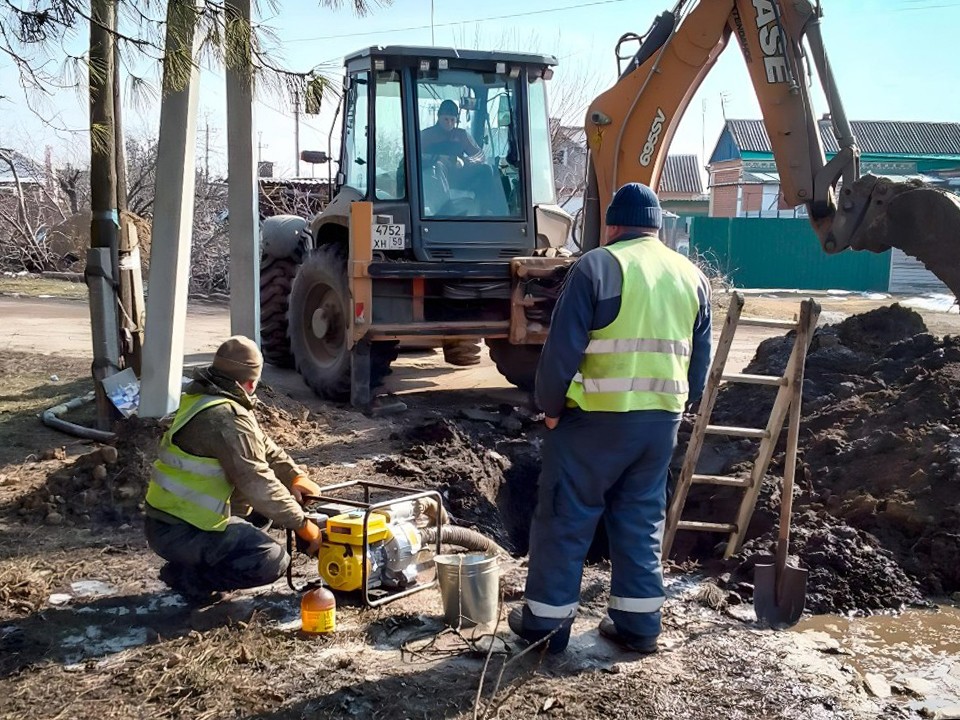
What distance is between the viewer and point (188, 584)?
5020 millimetres

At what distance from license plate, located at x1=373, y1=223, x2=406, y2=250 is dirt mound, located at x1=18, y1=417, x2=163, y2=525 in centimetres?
296

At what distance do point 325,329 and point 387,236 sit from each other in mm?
1424

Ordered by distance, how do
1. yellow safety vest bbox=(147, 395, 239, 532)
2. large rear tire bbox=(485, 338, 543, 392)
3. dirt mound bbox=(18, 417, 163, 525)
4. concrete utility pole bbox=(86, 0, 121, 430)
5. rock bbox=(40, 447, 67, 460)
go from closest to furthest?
yellow safety vest bbox=(147, 395, 239, 532), dirt mound bbox=(18, 417, 163, 525), rock bbox=(40, 447, 67, 460), concrete utility pole bbox=(86, 0, 121, 430), large rear tire bbox=(485, 338, 543, 392)

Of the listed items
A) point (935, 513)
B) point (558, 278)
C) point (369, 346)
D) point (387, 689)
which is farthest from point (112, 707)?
point (558, 278)

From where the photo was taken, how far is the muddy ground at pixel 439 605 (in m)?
4.14

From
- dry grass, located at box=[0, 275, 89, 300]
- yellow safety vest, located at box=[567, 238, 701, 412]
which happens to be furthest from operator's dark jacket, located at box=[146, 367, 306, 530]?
dry grass, located at box=[0, 275, 89, 300]

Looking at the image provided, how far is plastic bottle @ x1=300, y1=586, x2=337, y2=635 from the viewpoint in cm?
457

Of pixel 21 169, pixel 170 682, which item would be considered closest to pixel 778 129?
pixel 170 682

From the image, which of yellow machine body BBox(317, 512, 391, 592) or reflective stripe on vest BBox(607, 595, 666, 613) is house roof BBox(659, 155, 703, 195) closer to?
yellow machine body BBox(317, 512, 391, 592)

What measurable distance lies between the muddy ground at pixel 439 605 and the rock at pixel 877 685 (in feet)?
0.04

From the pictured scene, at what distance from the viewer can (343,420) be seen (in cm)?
911

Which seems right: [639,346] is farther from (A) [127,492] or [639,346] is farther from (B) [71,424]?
(B) [71,424]

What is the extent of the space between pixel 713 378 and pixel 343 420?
398 cm

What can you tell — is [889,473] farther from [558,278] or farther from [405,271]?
[405,271]
